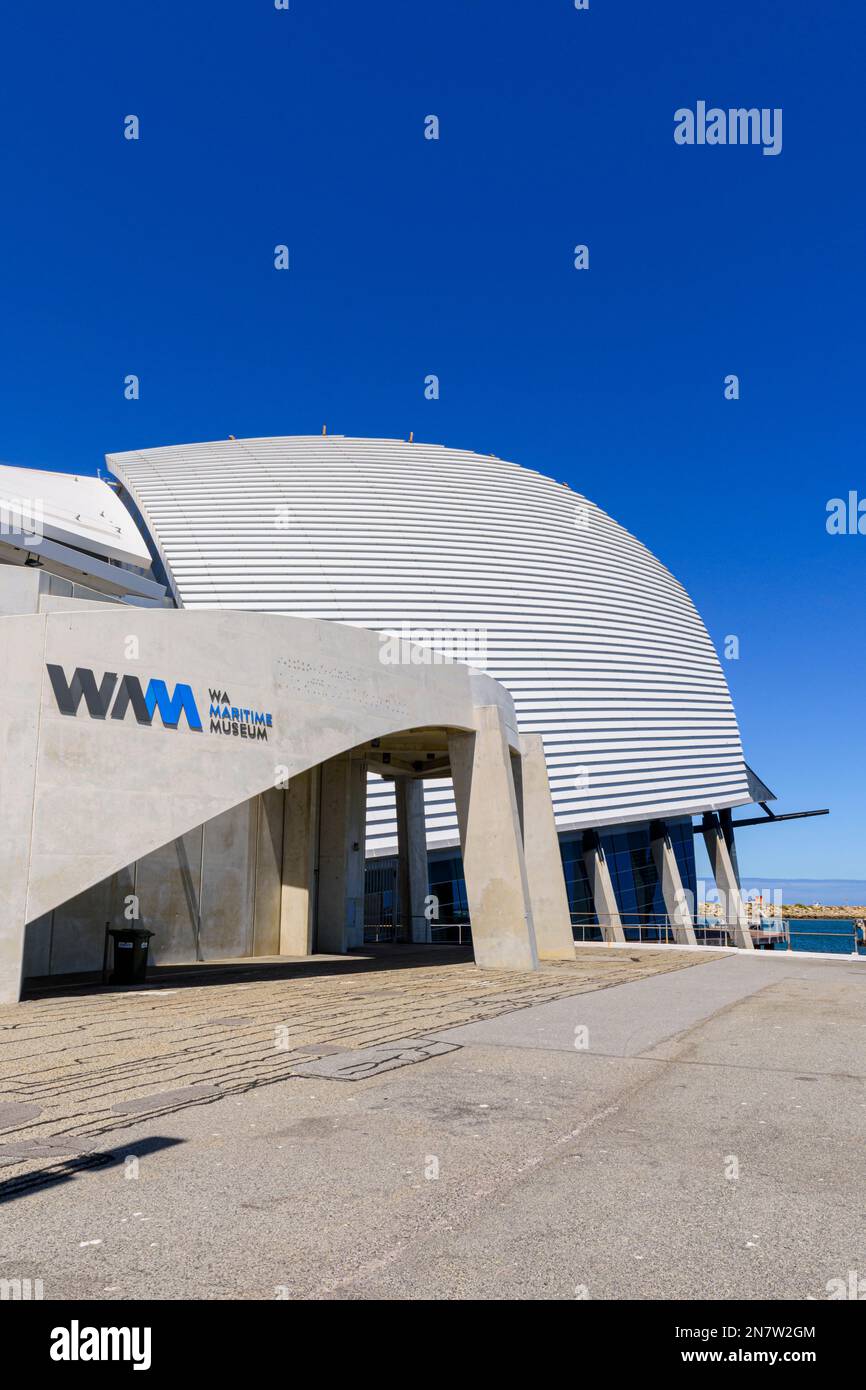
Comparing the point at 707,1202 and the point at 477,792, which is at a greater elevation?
the point at 477,792

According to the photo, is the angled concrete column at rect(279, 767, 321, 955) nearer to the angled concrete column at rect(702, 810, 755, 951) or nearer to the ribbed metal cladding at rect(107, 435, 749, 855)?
the ribbed metal cladding at rect(107, 435, 749, 855)

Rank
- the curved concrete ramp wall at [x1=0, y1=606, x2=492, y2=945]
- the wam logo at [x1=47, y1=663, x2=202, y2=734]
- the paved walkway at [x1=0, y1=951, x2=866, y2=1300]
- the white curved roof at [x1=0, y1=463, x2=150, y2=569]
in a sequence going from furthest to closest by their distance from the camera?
the white curved roof at [x1=0, y1=463, x2=150, y2=569] → the wam logo at [x1=47, y1=663, x2=202, y2=734] → the curved concrete ramp wall at [x1=0, y1=606, x2=492, y2=945] → the paved walkway at [x1=0, y1=951, x2=866, y2=1300]

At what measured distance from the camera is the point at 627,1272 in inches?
151

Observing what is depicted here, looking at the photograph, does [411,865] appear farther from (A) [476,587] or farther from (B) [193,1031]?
(B) [193,1031]

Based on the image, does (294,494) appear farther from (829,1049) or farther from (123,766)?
(829,1049)

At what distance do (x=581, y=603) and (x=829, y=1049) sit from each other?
38295 mm

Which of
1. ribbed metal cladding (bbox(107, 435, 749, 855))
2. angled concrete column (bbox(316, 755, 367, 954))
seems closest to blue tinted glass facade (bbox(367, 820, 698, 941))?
ribbed metal cladding (bbox(107, 435, 749, 855))

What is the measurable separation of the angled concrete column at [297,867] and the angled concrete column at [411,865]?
835cm

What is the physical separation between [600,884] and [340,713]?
92.7 feet

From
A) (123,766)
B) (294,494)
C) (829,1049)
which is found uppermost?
(294,494)

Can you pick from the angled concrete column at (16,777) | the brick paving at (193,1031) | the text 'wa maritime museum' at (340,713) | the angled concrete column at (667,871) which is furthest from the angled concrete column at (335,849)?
the angled concrete column at (667,871)

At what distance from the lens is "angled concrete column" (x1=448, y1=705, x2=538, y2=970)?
1980cm

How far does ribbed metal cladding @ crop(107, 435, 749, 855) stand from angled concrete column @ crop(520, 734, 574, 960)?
908cm
